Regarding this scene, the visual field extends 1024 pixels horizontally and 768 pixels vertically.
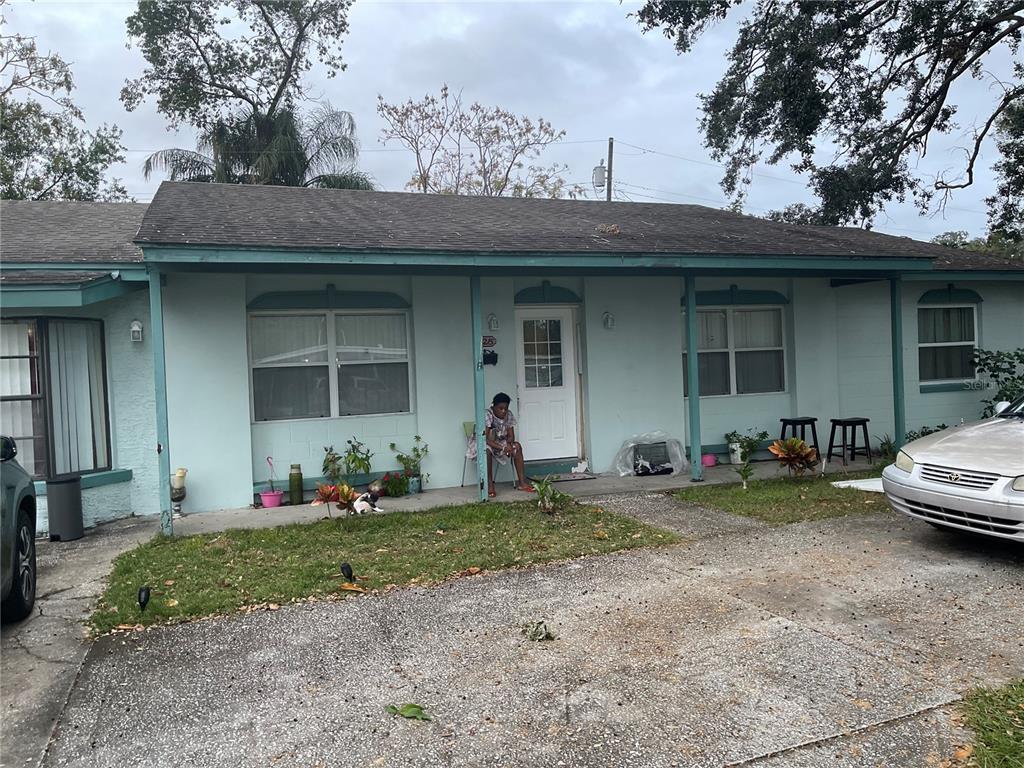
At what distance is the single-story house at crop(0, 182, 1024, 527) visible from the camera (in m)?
7.97

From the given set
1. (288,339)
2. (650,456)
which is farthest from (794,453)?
(288,339)

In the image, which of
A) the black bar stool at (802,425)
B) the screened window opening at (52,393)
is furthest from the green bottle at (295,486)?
the black bar stool at (802,425)

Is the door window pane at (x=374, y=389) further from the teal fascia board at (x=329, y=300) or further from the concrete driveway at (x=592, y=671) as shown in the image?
the concrete driveway at (x=592, y=671)

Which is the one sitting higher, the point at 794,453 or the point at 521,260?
the point at 521,260

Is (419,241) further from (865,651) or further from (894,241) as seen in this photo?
(894,241)

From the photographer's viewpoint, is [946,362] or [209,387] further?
[946,362]

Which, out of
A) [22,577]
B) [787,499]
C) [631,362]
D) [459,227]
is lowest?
[787,499]

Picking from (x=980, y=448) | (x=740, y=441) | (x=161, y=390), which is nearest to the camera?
(x=980, y=448)

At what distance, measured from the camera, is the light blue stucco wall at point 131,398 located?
853 centimetres

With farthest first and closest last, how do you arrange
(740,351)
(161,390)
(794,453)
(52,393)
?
(740,351) < (794,453) < (52,393) < (161,390)

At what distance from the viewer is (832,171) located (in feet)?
51.4

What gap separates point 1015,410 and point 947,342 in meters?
5.93

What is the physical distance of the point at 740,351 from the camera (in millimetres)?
11297

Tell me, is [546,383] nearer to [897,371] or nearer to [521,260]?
[521,260]
